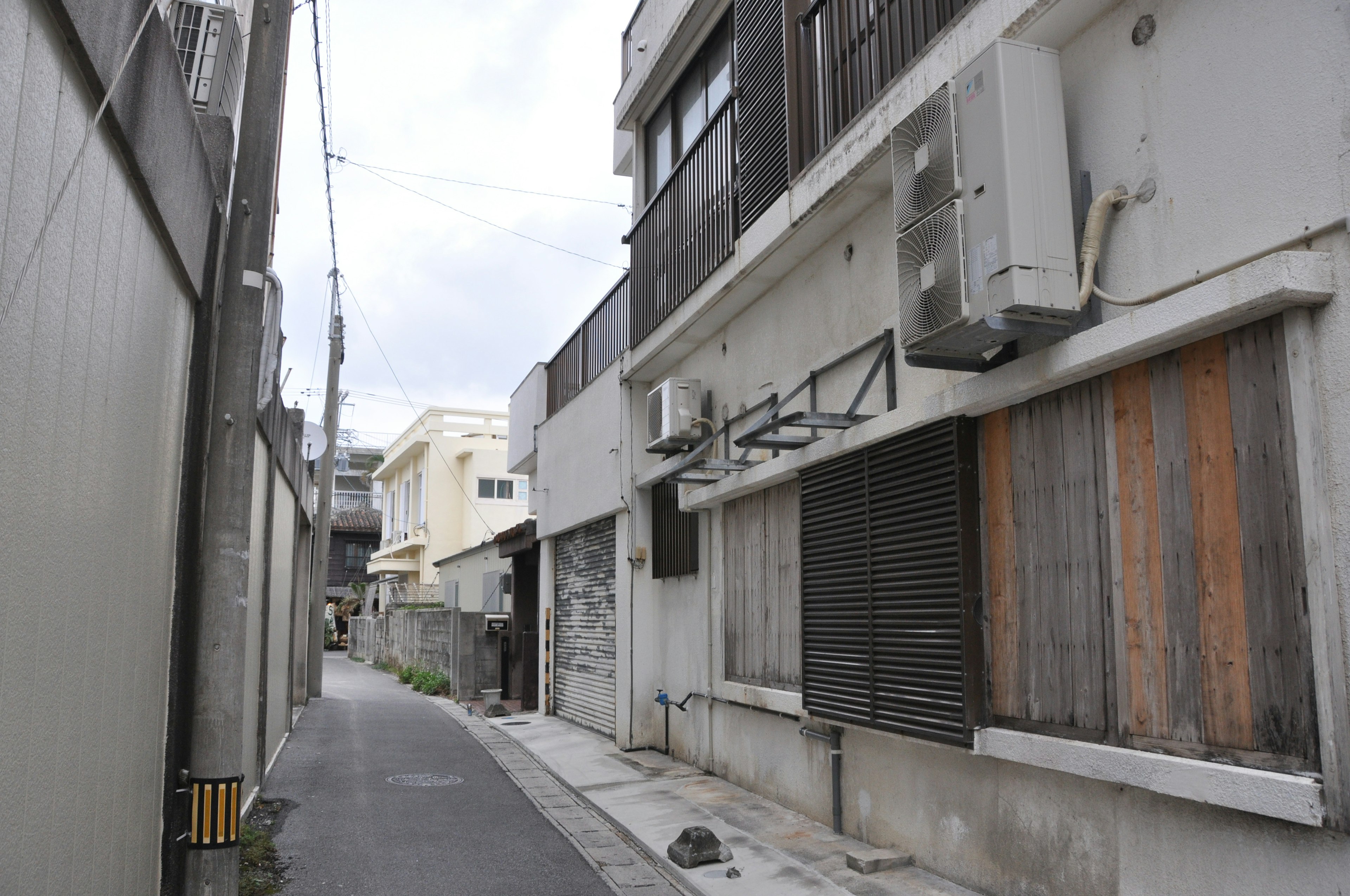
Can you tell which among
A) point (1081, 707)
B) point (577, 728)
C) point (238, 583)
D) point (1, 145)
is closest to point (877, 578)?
point (1081, 707)

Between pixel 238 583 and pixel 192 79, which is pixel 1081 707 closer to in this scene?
pixel 238 583

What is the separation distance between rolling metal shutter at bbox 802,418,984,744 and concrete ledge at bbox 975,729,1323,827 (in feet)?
1.64

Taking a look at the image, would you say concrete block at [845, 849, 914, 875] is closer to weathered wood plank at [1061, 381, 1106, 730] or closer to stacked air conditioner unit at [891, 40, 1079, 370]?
weathered wood plank at [1061, 381, 1106, 730]

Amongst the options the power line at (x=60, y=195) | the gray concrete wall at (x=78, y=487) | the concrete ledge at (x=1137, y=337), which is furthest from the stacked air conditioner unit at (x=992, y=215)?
the gray concrete wall at (x=78, y=487)

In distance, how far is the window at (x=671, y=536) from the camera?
33.6 ft

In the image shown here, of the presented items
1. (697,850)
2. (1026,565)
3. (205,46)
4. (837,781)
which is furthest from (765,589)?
(205,46)

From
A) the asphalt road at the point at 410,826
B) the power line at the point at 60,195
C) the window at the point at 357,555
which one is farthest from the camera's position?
the window at the point at 357,555

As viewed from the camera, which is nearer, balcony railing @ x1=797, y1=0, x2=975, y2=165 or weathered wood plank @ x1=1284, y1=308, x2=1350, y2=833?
weathered wood plank @ x1=1284, y1=308, x2=1350, y2=833

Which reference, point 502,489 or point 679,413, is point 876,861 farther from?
point 502,489

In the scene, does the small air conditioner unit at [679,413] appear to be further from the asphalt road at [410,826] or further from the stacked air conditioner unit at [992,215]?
the stacked air conditioner unit at [992,215]

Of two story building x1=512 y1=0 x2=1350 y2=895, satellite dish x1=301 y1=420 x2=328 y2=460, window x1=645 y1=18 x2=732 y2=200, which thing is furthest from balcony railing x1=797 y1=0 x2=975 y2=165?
satellite dish x1=301 y1=420 x2=328 y2=460

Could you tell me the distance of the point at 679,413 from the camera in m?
9.95

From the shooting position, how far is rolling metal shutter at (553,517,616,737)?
12.9m

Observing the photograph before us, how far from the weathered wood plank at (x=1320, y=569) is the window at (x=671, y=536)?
21.9 feet
